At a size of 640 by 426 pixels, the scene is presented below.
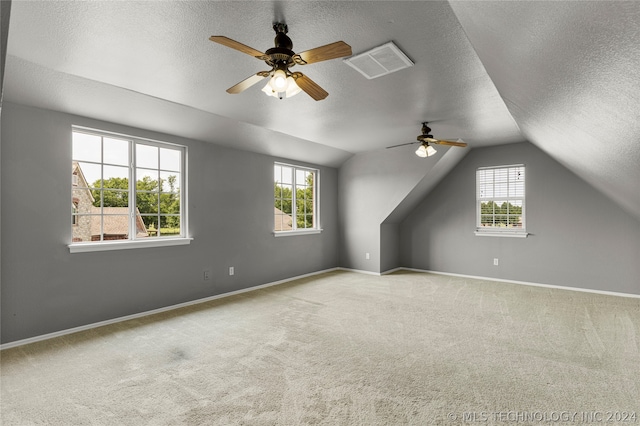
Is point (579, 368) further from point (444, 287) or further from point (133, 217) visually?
point (133, 217)

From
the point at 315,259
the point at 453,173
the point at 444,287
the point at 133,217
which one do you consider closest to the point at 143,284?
the point at 133,217

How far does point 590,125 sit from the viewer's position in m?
2.18

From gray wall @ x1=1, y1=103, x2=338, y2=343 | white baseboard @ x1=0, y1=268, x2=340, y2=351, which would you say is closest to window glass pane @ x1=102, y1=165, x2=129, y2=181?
gray wall @ x1=1, y1=103, x2=338, y2=343

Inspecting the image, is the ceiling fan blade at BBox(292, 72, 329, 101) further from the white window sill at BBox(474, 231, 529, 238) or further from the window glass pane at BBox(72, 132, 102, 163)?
the white window sill at BBox(474, 231, 529, 238)

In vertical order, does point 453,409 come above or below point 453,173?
below

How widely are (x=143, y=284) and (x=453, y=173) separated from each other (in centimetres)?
550

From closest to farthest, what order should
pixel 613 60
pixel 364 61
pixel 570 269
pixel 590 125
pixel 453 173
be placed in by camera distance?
1. pixel 613 60
2. pixel 590 125
3. pixel 364 61
4. pixel 570 269
5. pixel 453 173

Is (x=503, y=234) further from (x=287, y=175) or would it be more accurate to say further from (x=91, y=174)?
(x=91, y=174)

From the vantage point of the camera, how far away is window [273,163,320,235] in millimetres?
5762

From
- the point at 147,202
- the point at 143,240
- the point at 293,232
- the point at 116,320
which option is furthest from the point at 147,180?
the point at 293,232

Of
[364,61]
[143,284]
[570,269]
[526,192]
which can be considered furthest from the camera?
[526,192]

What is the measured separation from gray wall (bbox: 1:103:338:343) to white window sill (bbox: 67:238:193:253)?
0.06 meters

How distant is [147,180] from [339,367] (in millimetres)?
3246

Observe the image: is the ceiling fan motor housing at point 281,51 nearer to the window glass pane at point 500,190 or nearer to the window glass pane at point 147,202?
the window glass pane at point 147,202
